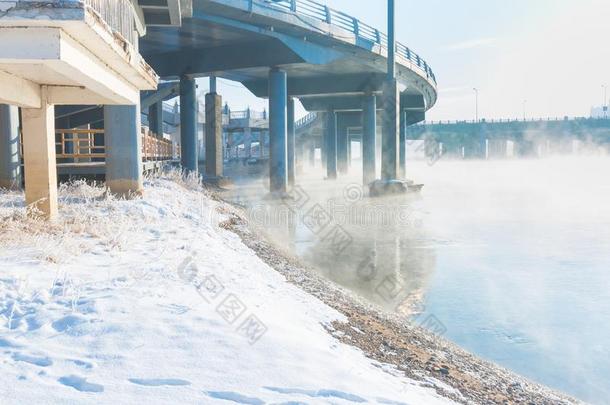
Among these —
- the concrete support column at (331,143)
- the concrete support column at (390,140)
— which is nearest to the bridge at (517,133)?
the concrete support column at (331,143)

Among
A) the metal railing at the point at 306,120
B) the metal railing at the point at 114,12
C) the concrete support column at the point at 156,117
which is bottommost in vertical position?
the metal railing at the point at 114,12

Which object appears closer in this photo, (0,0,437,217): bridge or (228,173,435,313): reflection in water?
(0,0,437,217): bridge

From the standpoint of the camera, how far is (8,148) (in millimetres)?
17625

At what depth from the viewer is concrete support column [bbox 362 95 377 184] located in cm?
4206

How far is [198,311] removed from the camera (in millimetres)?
6281

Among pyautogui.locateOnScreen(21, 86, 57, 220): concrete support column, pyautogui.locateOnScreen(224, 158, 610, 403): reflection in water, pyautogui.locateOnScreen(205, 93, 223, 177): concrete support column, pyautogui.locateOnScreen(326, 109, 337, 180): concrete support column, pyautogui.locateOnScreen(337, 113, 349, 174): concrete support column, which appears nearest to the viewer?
pyautogui.locateOnScreen(224, 158, 610, 403): reflection in water

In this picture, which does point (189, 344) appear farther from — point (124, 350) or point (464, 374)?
point (464, 374)

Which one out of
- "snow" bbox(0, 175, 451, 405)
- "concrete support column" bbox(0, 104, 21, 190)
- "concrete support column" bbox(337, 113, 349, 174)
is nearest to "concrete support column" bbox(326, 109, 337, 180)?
"concrete support column" bbox(337, 113, 349, 174)

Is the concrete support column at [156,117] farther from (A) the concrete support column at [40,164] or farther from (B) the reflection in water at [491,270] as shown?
(A) the concrete support column at [40,164]

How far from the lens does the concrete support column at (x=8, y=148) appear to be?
17.7 metres

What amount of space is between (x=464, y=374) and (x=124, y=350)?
3.59 m

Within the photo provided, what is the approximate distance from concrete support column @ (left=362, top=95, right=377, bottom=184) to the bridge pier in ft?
35.6

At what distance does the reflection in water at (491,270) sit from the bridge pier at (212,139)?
932 centimetres

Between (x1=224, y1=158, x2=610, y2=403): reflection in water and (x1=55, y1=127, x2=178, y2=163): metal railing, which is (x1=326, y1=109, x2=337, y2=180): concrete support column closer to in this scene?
(x1=55, y1=127, x2=178, y2=163): metal railing
